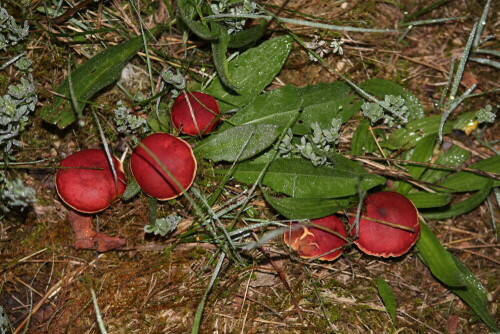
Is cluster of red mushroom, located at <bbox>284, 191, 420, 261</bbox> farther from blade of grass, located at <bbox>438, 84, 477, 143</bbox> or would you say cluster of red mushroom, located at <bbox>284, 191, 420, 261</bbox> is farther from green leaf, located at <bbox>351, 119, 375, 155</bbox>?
blade of grass, located at <bbox>438, 84, 477, 143</bbox>

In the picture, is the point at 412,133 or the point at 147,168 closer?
the point at 147,168

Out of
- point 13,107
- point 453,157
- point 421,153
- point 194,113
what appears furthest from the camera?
point 453,157

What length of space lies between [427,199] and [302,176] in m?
0.86

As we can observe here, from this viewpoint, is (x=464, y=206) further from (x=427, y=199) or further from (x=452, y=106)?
(x=452, y=106)

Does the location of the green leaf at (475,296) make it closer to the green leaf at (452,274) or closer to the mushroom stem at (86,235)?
the green leaf at (452,274)

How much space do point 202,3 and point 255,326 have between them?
209cm

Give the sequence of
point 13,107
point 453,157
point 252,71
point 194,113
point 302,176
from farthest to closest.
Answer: point 453,157 → point 252,71 → point 302,176 → point 194,113 → point 13,107

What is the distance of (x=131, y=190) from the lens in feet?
8.98

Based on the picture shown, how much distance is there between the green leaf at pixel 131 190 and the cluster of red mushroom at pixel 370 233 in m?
0.98

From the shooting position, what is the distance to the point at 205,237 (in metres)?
2.81

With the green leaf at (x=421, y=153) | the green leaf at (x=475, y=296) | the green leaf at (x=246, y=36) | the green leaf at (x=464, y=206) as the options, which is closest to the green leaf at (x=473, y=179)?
the green leaf at (x=464, y=206)

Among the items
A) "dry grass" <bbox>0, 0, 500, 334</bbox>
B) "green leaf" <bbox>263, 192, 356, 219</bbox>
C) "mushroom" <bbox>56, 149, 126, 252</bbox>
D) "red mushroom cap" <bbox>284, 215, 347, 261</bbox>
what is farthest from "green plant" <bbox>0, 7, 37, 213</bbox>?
"red mushroom cap" <bbox>284, 215, 347, 261</bbox>

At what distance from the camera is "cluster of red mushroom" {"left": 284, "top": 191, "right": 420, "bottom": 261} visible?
104 inches

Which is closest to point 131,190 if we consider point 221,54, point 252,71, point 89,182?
point 89,182
